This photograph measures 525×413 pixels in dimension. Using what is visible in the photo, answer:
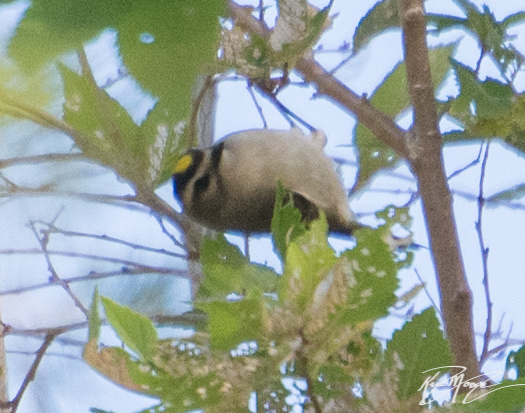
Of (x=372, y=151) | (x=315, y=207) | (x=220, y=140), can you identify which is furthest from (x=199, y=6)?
(x=220, y=140)

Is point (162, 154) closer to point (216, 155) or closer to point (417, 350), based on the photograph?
point (417, 350)

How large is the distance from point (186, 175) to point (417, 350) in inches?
51.3

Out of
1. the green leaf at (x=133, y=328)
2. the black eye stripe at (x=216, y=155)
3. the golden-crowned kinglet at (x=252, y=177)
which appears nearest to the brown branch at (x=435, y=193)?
the green leaf at (x=133, y=328)

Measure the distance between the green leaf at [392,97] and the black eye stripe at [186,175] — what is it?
0.55 metres

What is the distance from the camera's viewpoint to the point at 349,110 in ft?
3.19

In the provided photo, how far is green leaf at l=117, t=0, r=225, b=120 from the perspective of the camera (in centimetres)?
21

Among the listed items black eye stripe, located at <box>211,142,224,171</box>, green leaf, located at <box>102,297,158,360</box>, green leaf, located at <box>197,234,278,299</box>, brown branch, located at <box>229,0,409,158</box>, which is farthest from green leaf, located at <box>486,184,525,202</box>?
black eye stripe, located at <box>211,142,224,171</box>

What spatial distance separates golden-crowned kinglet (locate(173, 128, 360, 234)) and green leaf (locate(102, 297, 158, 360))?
1130 millimetres

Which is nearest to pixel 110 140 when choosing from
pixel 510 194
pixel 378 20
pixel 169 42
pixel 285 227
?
pixel 285 227

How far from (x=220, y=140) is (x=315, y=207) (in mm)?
435

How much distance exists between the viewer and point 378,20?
1.12 metres

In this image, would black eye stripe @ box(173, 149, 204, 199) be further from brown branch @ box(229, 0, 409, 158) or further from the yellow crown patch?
brown branch @ box(229, 0, 409, 158)

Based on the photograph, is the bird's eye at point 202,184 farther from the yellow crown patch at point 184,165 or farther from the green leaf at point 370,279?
the green leaf at point 370,279

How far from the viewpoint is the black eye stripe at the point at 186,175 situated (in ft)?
5.63
